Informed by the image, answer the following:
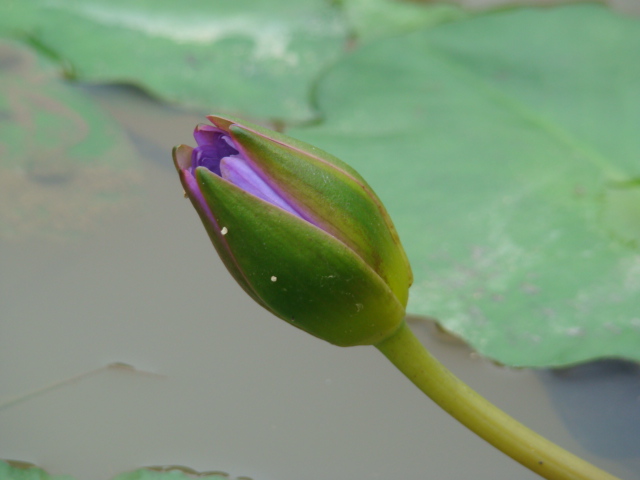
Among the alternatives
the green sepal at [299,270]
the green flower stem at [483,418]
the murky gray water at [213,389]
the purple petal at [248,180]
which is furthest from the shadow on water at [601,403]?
the purple petal at [248,180]

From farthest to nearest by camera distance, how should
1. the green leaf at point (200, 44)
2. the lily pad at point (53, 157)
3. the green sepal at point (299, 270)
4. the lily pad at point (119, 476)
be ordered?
1. the green leaf at point (200, 44)
2. the lily pad at point (53, 157)
3. the lily pad at point (119, 476)
4. the green sepal at point (299, 270)

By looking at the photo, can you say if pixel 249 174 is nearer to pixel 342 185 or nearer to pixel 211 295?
pixel 342 185

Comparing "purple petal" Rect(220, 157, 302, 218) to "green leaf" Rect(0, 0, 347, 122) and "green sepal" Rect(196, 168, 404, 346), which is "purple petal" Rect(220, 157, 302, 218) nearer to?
"green sepal" Rect(196, 168, 404, 346)

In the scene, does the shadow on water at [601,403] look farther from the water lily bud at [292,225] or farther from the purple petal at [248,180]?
the purple petal at [248,180]

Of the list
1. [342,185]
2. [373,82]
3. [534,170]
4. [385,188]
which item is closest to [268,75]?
[373,82]

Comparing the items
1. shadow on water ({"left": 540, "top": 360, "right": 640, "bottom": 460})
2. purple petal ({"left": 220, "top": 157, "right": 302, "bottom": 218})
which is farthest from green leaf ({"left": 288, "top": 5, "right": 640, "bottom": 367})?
purple petal ({"left": 220, "top": 157, "right": 302, "bottom": 218})

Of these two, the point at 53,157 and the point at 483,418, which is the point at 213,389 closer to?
the point at 483,418

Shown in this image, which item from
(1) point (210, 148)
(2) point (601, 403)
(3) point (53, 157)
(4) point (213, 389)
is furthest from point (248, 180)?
(3) point (53, 157)

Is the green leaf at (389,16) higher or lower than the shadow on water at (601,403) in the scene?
higher
